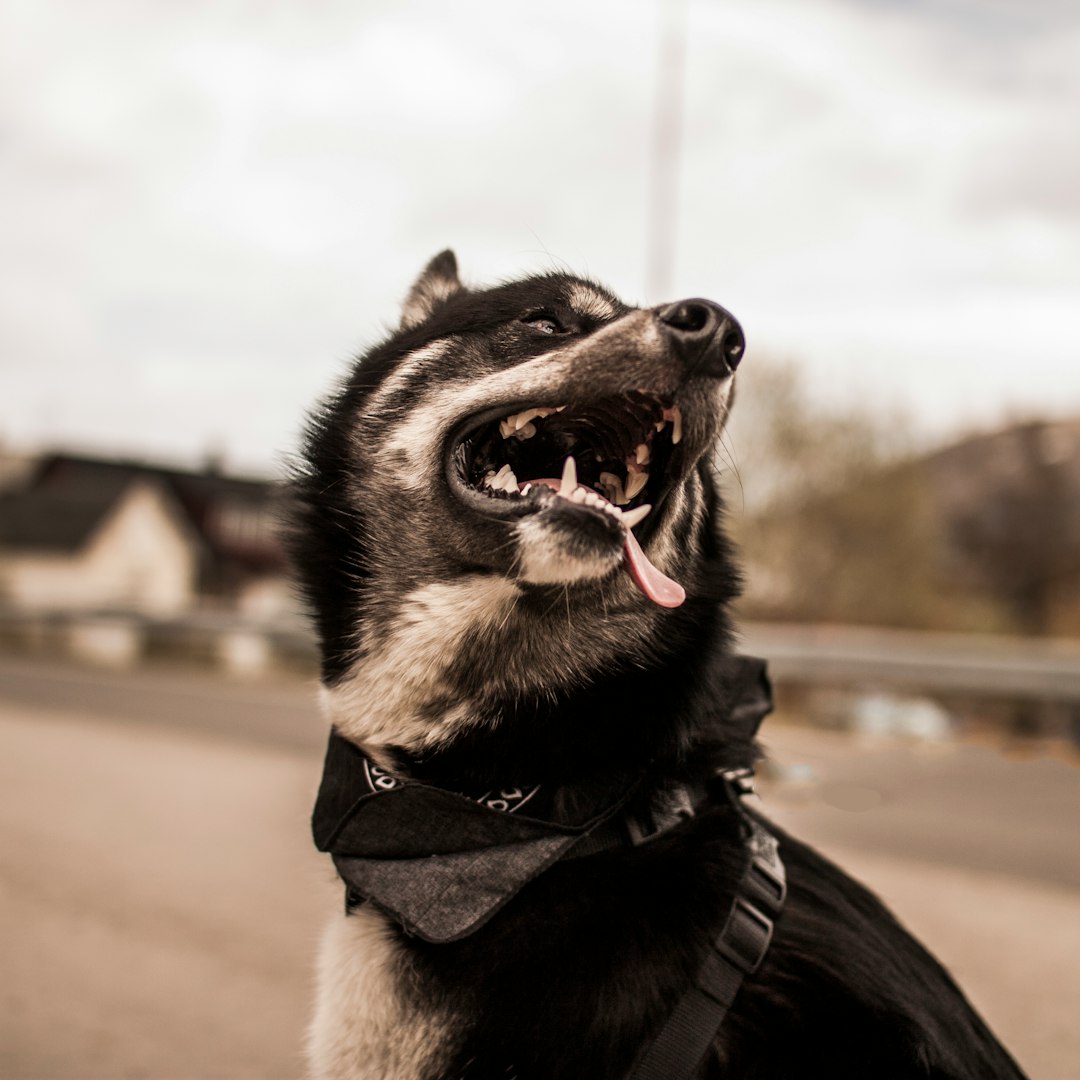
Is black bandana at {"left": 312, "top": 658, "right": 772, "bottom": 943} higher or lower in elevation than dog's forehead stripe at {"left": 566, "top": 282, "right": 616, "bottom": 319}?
lower

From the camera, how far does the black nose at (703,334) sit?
2354mm

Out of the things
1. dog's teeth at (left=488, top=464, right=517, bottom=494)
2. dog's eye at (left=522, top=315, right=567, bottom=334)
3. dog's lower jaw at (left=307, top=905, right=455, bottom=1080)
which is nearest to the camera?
dog's lower jaw at (left=307, top=905, right=455, bottom=1080)

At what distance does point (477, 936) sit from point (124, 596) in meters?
51.4

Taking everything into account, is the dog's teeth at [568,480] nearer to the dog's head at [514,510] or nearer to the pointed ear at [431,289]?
the dog's head at [514,510]

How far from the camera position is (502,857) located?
6.89 feet

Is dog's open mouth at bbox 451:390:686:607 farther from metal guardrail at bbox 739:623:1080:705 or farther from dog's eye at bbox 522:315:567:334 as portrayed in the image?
metal guardrail at bbox 739:623:1080:705

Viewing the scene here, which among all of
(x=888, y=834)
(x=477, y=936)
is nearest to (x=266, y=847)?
(x=888, y=834)

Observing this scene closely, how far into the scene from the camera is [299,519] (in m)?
2.72

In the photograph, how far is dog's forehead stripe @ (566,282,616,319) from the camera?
2.77 meters

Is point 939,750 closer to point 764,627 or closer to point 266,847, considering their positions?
point 266,847

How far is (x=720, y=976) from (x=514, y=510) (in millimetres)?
988

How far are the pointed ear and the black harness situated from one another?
1.37 meters

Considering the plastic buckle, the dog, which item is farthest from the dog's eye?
the plastic buckle

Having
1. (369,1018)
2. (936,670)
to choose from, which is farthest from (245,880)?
(936,670)
